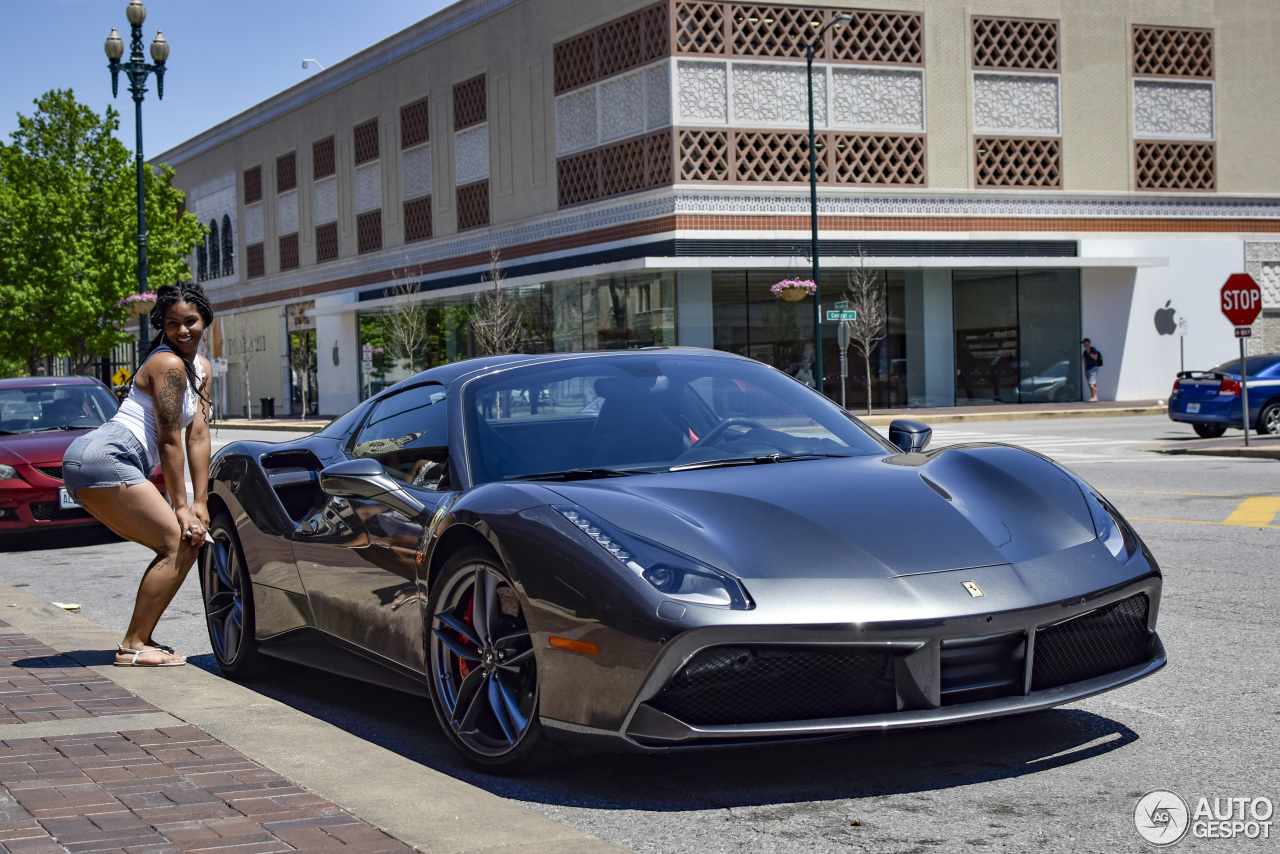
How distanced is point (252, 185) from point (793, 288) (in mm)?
33984

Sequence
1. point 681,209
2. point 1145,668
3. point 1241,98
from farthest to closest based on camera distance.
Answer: point 1241,98 → point 681,209 → point 1145,668

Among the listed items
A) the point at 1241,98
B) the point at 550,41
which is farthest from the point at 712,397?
Answer: the point at 1241,98

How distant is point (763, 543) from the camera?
12.7 ft

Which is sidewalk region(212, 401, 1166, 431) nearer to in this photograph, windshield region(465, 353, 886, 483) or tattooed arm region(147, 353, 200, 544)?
tattooed arm region(147, 353, 200, 544)

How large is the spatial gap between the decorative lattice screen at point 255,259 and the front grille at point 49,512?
5137 centimetres

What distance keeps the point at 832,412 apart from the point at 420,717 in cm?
198

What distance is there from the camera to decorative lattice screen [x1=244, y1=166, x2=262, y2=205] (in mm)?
62075

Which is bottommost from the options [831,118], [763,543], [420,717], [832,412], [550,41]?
[420,717]

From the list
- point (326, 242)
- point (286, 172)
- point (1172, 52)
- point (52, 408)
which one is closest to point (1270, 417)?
point (52, 408)

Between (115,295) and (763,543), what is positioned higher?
(115,295)

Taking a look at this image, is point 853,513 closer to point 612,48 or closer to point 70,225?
point 612,48

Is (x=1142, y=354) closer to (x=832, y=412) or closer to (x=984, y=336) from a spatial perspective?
(x=984, y=336)

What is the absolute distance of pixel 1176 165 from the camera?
140 feet

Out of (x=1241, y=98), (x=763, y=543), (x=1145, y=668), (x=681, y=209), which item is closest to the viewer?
(x=763, y=543)
